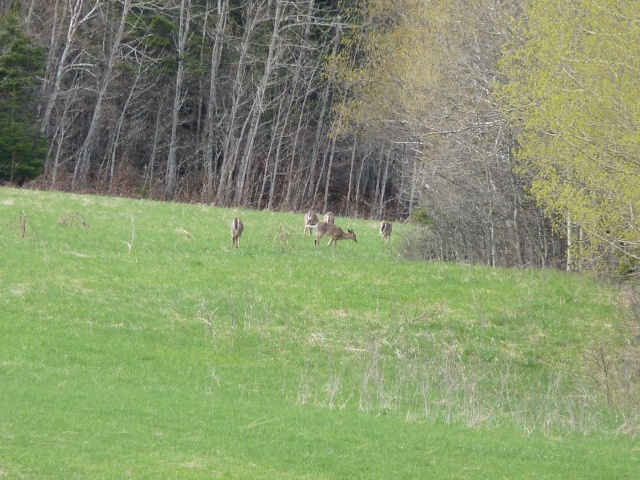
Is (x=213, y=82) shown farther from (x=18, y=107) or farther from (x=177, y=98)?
(x=18, y=107)

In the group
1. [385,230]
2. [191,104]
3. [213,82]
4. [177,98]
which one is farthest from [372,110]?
[191,104]

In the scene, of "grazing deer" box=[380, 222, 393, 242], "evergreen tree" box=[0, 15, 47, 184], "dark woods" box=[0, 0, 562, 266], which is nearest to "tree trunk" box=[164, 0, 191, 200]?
"dark woods" box=[0, 0, 562, 266]

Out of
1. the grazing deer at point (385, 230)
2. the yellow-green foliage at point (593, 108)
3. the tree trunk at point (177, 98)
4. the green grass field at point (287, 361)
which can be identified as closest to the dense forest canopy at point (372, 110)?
the yellow-green foliage at point (593, 108)

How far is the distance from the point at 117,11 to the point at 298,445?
48318 millimetres

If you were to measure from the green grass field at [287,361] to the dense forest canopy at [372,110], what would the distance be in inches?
98.5

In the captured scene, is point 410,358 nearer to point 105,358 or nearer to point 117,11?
point 105,358

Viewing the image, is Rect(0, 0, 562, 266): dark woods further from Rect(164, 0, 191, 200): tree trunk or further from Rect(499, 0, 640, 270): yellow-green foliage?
Rect(499, 0, 640, 270): yellow-green foliage

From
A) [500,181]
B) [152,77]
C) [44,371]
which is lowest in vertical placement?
[44,371]

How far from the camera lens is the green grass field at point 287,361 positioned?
10.9 meters

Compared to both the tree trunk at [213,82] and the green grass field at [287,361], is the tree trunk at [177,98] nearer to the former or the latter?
the tree trunk at [213,82]

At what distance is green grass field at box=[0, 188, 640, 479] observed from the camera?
1095 cm

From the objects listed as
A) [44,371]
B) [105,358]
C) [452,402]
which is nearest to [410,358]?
[452,402]

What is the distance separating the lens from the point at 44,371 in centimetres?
1446

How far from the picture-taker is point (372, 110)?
41.5m
